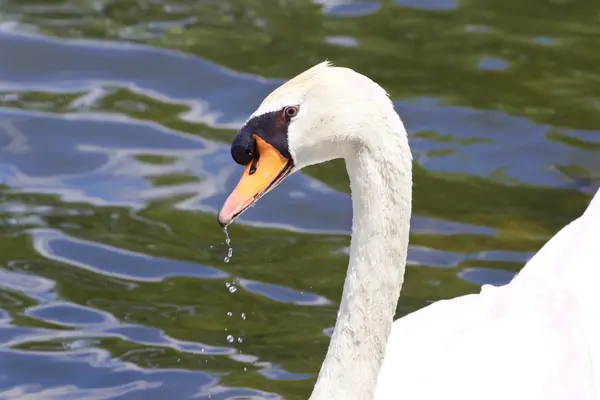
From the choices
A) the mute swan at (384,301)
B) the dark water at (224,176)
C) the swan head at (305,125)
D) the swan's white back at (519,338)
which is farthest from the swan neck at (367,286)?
the dark water at (224,176)

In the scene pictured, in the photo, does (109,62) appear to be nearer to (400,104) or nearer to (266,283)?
(400,104)

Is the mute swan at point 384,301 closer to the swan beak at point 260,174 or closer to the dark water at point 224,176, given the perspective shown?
the swan beak at point 260,174

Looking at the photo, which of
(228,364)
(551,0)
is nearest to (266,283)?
(228,364)

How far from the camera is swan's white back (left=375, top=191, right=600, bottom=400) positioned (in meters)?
4.25

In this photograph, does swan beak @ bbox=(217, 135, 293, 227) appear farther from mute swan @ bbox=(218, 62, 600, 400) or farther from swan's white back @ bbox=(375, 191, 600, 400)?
swan's white back @ bbox=(375, 191, 600, 400)

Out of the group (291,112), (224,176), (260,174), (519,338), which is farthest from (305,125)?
(224,176)

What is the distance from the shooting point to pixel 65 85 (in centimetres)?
817

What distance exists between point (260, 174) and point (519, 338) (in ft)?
3.72

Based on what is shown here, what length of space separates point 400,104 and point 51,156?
2028 mm

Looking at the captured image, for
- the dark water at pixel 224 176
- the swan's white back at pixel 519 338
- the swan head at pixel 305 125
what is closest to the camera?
the swan head at pixel 305 125

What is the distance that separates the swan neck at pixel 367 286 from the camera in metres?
3.83

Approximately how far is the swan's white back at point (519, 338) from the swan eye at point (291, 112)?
1.00 metres

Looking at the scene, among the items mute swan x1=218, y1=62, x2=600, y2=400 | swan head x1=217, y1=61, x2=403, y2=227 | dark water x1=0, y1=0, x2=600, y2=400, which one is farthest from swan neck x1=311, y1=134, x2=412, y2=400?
dark water x1=0, y1=0, x2=600, y2=400

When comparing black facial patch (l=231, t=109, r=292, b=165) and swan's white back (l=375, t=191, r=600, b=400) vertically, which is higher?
black facial patch (l=231, t=109, r=292, b=165)
